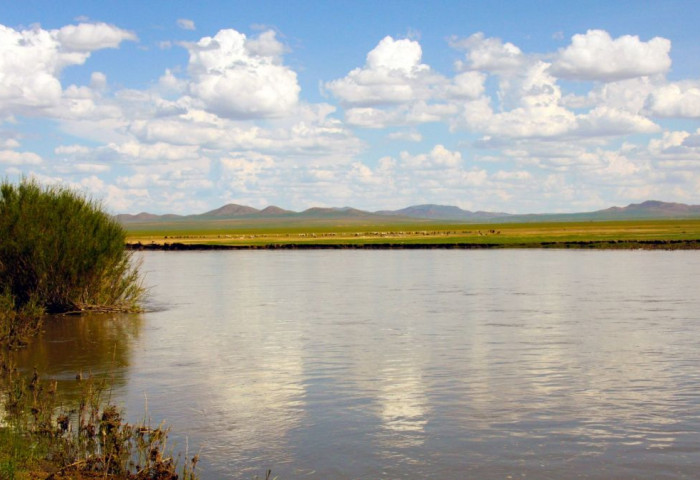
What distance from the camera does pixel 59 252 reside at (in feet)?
93.5

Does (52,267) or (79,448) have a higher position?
(52,267)

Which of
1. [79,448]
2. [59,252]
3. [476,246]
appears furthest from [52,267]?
[476,246]

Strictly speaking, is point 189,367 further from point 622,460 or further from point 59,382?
point 622,460

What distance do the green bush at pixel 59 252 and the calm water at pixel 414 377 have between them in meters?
1.67

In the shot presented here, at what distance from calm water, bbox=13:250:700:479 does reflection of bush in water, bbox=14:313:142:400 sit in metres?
0.10

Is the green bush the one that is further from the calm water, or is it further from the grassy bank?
the grassy bank

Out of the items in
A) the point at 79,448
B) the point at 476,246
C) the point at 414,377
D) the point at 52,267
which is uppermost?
the point at 52,267

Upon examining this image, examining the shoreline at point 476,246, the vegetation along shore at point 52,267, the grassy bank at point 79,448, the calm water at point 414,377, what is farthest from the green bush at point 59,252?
the shoreline at point 476,246

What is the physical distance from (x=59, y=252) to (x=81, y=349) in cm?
739

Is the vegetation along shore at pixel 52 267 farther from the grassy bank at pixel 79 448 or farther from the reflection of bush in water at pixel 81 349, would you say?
the grassy bank at pixel 79 448

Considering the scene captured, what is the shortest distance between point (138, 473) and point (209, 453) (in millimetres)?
1637

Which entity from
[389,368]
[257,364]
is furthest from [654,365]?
Answer: [257,364]

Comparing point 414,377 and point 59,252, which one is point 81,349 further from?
point 414,377

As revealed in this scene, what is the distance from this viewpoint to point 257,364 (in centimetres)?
1925
